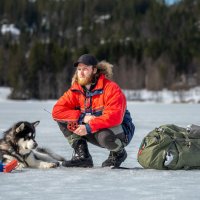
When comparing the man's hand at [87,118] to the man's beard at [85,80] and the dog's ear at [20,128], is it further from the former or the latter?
the dog's ear at [20,128]

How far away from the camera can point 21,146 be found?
5969 millimetres

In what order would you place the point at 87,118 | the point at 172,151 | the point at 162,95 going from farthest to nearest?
the point at 162,95
the point at 87,118
the point at 172,151

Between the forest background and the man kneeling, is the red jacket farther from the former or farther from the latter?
the forest background

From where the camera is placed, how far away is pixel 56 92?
219ft

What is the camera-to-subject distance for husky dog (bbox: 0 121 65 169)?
234 inches

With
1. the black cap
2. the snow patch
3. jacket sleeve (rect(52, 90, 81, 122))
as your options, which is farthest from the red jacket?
the snow patch

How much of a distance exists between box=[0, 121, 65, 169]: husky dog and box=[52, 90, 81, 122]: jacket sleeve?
0.41m

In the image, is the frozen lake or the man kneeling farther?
the man kneeling

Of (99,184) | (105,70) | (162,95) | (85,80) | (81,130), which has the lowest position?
(162,95)

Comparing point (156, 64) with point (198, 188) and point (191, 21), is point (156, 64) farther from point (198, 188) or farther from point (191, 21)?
point (198, 188)

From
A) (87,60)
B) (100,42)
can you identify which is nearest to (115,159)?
(87,60)

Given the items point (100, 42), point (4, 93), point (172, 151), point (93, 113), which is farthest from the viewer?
point (100, 42)

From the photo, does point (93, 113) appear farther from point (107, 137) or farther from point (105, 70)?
point (105, 70)

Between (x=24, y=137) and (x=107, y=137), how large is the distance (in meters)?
1.08
